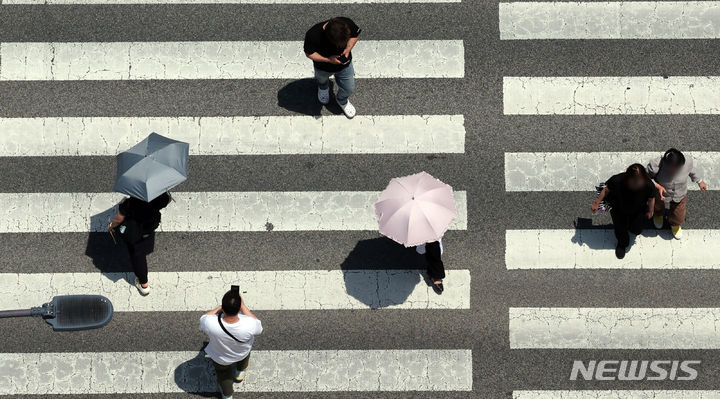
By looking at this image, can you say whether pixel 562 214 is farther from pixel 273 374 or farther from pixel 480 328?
pixel 273 374

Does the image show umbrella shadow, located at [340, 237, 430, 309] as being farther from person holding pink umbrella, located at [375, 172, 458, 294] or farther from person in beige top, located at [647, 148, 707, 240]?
person in beige top, located at [647, 148, 707, 240]

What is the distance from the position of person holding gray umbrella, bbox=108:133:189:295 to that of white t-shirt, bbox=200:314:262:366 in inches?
56.5

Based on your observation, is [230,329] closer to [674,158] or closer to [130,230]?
[130,230]

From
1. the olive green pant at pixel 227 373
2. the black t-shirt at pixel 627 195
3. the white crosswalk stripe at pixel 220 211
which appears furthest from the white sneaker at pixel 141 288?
the black t-shirt at pixel 627 195

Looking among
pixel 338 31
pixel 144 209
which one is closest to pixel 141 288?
pixel 144 209

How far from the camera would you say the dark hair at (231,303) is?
8.01 meters

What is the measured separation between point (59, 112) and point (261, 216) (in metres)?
2.69

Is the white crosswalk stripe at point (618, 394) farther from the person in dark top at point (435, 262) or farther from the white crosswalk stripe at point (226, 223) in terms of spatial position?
the person in dark top at point (435, 262)

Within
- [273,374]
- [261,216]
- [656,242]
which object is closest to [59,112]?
[261,216]

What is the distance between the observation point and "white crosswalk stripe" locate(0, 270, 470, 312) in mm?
9883

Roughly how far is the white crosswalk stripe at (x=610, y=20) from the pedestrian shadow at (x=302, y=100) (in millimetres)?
2316

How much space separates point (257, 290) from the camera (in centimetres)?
993

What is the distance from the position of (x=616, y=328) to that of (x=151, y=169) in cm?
543

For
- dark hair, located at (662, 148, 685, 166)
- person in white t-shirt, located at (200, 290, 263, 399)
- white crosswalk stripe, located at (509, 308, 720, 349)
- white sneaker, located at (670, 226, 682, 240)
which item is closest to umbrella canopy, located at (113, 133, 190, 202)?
person in white t-shirt, located at (200, 290, 263, 399)
